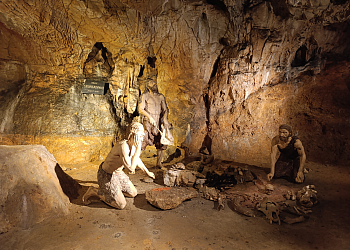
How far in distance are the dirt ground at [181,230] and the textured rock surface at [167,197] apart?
10 cm

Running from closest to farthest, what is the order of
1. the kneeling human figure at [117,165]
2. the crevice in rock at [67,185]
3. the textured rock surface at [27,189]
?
1. the textured rock surface at [27,189]
2. the kneeling human figure at [117,165]
3. the crevice in rock at [67,185]

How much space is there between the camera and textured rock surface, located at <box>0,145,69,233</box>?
9.04 ft

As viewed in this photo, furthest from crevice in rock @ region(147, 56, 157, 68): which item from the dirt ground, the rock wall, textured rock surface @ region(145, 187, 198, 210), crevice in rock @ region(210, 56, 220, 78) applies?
the dirt ground

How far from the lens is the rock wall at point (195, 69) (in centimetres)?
592

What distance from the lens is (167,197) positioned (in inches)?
141

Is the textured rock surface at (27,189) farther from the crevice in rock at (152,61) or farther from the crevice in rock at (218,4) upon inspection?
the crevice in rock at (218,4)

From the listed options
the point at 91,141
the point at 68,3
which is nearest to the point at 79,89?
the point at 91,141

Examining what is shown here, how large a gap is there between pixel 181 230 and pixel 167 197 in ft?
2.52

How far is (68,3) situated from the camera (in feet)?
18.6

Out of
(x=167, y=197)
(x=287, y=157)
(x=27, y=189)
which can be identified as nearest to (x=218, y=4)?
(x=287, y=157)

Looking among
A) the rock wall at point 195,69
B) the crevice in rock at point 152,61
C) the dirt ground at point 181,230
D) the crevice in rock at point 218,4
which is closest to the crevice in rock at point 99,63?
the rock wall at point 195,69

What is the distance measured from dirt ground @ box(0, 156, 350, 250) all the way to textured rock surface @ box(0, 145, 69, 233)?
14 centimetres

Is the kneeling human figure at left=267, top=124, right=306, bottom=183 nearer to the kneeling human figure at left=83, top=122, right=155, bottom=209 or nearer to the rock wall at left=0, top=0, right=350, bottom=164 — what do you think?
the rock wall at left=0, top=0, right=350, bottom=164

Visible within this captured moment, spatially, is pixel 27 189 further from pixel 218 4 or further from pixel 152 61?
pixel 218 4
